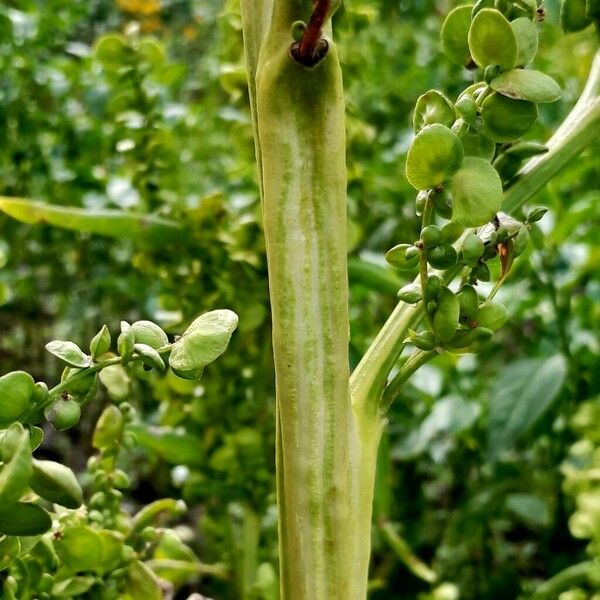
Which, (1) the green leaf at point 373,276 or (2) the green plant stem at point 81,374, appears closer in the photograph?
(2) the green plant stem at point 81,374

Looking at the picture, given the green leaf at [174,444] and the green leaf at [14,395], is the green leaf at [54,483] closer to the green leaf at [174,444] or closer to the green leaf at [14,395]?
the green leaf at [14,395]

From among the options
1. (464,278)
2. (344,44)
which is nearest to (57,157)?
(344,44)

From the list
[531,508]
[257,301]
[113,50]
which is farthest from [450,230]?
[531,508]

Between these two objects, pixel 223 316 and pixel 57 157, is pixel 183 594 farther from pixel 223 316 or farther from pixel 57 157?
pixel 223 316

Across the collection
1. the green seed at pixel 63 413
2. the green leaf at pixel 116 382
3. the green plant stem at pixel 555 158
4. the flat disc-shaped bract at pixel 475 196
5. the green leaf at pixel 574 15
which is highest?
the green leaf at pixel 574 15

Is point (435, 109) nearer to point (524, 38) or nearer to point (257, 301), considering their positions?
point (524, 38)

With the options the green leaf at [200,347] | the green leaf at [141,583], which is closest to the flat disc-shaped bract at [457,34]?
the green leaf at [200,347]
